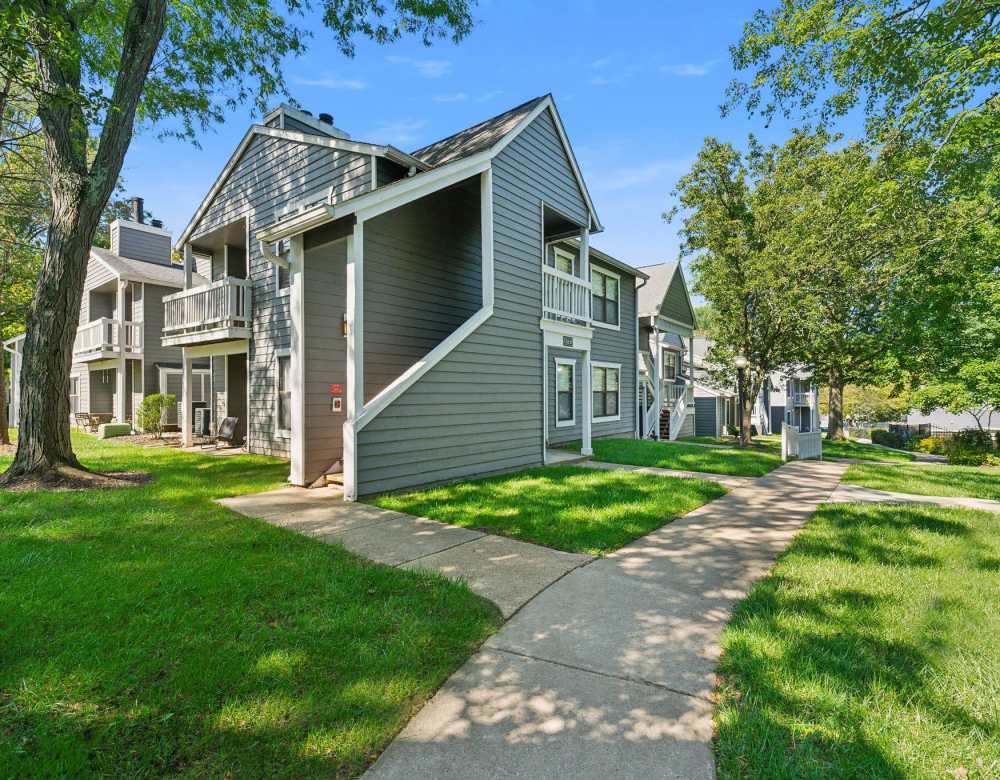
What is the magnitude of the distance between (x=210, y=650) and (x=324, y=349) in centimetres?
718

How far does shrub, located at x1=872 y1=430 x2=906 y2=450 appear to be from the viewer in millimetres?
29355

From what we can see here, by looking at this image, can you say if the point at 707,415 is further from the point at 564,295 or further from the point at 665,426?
the point at 564,295

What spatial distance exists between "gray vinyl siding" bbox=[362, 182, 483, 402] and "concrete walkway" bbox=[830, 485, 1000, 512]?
7910 millimetres

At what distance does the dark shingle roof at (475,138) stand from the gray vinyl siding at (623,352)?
19.4 ft

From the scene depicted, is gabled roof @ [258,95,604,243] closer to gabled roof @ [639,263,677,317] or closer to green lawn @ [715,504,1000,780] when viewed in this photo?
green lawn @ [715,504,1000,780]

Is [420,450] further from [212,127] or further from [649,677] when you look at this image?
[212,127]

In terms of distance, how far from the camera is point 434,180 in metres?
8.31

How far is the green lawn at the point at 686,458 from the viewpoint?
422 inches

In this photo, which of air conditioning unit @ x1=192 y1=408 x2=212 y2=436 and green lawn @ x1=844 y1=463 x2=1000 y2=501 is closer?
green lawn @ x1=844 y1=463 x2=1000 y2=501

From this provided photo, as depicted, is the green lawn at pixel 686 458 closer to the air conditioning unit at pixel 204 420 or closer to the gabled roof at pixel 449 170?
the gabled roof at pixel 449 170

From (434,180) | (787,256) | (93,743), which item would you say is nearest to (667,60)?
(434,180)

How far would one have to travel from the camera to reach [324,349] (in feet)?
31.2

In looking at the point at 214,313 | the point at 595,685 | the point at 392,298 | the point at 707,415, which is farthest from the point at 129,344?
the point at 707,415

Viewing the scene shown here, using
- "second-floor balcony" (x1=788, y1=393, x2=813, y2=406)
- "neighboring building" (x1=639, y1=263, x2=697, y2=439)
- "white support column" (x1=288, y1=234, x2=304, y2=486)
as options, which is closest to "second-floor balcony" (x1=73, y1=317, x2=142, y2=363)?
"white support column" (x1=288, y1=234, x2=304, y2=486)
